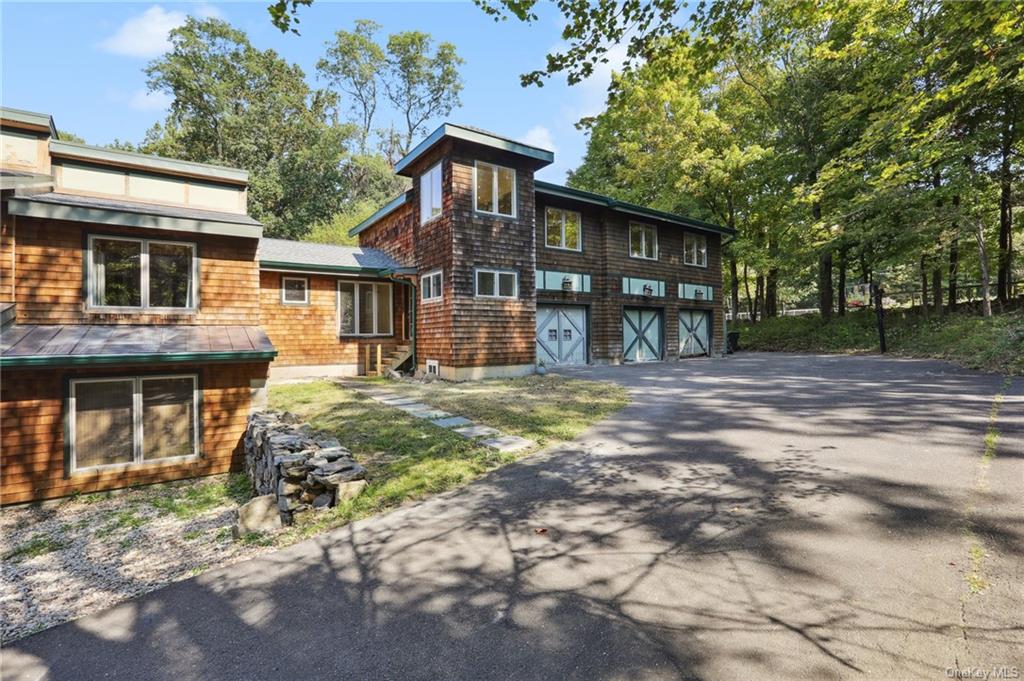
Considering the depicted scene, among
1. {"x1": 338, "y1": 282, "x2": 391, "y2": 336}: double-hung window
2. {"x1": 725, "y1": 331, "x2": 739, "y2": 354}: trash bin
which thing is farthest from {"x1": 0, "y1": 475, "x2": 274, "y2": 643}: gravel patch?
{"x1": 725, "y1": 331, "x2": 739, "y2": 354}: trash bin

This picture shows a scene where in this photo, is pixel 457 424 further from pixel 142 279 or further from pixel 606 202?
pixel 606 202

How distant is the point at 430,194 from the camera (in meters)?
13.1

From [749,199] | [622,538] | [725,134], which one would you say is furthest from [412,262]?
[749,199]

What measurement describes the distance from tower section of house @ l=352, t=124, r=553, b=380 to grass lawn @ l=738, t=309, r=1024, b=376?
462 inches

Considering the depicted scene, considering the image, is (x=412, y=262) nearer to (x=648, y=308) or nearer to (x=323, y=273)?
(x=323, y=273)

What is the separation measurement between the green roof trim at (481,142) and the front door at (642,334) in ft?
22.2

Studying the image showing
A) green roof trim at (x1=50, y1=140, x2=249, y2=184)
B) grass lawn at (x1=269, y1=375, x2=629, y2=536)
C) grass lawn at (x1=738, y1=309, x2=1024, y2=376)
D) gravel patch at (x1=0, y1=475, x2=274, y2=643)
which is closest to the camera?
gravel patch at (x1=0, y1=475, x2=274, y2=643)

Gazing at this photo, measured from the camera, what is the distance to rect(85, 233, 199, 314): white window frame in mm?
7156

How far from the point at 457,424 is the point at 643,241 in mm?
12838

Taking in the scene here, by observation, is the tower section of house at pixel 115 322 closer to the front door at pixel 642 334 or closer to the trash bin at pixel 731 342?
the front door at pixel 642 334

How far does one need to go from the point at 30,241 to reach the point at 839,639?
10.6 metres

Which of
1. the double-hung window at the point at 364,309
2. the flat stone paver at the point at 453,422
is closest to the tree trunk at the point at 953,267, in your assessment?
the flat stone paver at the point at 453,422

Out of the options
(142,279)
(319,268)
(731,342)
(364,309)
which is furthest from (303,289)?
(731,342)

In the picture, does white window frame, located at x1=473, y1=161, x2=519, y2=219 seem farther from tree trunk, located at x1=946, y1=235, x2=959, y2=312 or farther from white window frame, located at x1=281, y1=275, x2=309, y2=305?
tree trunk, located at x1=946, y1=235, x2=959, y2=312
